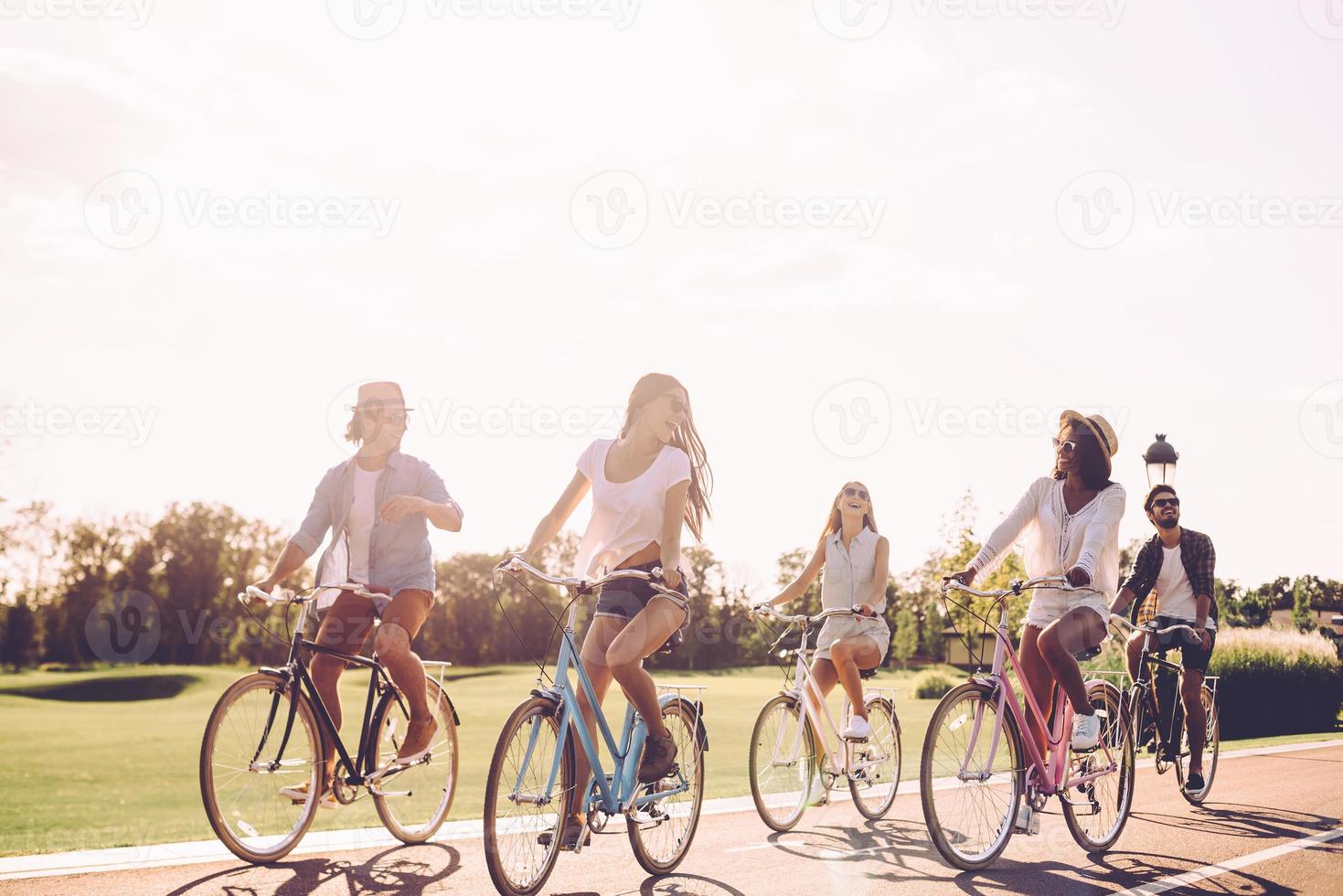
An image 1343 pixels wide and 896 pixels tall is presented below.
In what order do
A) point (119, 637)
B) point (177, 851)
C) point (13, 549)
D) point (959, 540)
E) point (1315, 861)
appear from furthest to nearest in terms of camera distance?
point (119, 637) < point (13, 549) < point (959, 540) < point (1315, 861) < point (177, 851)

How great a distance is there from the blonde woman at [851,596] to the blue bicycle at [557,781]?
2.38 m

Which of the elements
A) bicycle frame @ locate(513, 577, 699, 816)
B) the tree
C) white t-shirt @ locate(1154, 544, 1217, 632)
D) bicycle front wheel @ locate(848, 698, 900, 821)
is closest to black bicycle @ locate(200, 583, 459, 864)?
bicycle frame @ locate(513, 577, 699, 816)

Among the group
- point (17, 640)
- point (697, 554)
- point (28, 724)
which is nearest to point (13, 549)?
point (17, 640)

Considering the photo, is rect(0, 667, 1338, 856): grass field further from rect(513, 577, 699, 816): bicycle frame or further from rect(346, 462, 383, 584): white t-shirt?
rect(513, 577, 699, 816): bicycle frame

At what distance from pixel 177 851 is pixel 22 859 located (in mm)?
750

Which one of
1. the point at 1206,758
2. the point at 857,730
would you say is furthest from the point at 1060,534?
the point at 1206,758

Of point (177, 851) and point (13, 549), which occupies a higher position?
point (13, 549)

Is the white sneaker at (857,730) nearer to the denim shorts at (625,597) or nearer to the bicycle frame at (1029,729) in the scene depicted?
the bicycle frame at (1029,729)

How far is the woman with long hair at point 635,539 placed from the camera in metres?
5.61

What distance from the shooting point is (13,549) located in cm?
5903

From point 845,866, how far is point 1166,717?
164 inches

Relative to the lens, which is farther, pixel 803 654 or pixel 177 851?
pixel 803 654

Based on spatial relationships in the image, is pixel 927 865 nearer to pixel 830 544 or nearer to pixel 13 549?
pixel 830 544

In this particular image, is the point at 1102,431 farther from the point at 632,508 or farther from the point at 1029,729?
the point at 632,508
